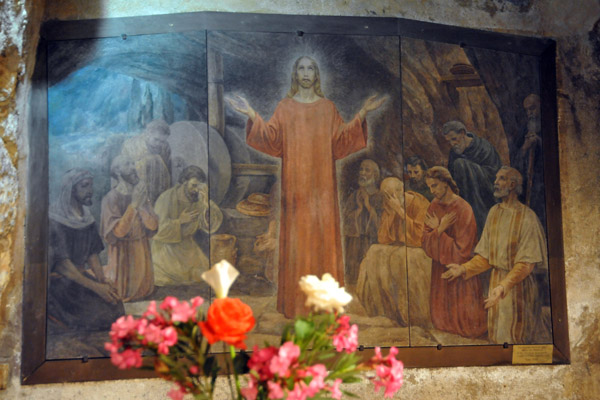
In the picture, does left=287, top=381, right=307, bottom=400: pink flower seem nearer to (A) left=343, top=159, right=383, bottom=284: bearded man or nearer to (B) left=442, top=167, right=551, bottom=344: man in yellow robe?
(A) left=343, top=159, right=383, bottom=284: bearded man

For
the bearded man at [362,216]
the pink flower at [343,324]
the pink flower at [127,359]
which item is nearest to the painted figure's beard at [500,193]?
the bearded man at [362,216]

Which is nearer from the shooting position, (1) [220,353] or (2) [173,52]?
(1) [220,353]

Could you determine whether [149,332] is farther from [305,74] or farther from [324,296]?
[305,74]

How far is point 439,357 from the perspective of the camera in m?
4.43

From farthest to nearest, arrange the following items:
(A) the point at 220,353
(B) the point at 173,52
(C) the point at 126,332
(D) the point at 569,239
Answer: (D) the point at 569,239 → (B) the point at 173,52 → (A) the point at 220,353 → (C) the point at 126,332

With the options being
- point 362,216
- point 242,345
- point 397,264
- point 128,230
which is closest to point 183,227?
point 128,230

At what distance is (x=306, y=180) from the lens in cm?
444

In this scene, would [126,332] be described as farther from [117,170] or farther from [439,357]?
[439,357]

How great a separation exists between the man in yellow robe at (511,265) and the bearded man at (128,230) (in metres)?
2.14

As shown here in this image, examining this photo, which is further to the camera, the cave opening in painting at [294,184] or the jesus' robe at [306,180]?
the jesus' robe at [306,180]

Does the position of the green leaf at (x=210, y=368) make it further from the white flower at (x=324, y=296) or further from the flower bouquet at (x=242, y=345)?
the white flower at (x=324, y=296)

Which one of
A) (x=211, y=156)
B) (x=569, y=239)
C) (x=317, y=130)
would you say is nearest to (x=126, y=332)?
(x=211, y=156)

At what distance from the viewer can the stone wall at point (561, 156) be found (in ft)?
13.3

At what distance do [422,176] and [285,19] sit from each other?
1.53 m
